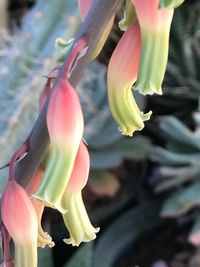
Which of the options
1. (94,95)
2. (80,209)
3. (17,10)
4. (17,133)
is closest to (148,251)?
(94,95)

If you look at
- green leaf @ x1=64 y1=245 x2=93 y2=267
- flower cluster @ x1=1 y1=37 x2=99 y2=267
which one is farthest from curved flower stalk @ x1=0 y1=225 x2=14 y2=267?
green leaf @ x1=64 y1=245 x2=93 y2=267

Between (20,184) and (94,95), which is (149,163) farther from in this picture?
(20,184)

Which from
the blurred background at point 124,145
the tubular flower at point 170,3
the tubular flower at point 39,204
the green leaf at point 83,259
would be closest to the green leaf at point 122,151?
the blurred background at point 124,145

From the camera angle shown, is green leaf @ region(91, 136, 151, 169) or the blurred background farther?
green leaf @ region(91, 136, 151, 169)

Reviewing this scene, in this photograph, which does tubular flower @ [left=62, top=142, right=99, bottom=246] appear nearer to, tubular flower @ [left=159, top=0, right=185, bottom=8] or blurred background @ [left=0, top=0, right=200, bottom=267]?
tubular flower @ [left=159, top=0, right=185, bottom=8]

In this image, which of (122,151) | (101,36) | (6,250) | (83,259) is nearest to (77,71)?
(101,36)

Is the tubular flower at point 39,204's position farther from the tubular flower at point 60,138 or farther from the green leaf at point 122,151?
the green leaf at point 122,151

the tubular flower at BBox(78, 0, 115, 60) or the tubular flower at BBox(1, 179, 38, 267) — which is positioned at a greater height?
the tubular flower at BBox(78, 0, 115, 60)
